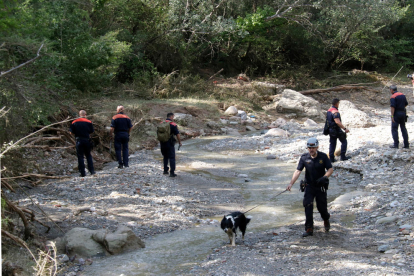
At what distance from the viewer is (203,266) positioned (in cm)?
549

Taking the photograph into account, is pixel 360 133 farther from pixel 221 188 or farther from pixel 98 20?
pixel 98 20

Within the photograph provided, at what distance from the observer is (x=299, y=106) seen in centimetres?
2270

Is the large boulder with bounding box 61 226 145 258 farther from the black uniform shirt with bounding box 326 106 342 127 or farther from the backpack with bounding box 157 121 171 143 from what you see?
the black uniform shirt with bounding box 326 106 342 127

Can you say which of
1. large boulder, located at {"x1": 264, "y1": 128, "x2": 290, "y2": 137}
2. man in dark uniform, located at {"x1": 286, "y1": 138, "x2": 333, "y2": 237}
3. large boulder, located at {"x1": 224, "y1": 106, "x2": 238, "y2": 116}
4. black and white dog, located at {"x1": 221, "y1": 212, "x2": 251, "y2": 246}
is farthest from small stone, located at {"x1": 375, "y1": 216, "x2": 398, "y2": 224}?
large boulder, located at {"x1": 224, "y1": 106, "x2": 238, "y2": 116}

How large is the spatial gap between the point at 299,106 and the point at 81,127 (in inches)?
610

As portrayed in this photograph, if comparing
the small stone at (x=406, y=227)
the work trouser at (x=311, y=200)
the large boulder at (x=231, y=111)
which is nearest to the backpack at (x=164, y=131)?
the work trouser at (x=311, y=200)

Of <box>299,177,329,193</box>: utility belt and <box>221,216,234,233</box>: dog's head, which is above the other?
<box>299,177,329,193</box>: utility belt

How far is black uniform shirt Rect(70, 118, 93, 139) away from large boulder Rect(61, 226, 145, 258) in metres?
4.04

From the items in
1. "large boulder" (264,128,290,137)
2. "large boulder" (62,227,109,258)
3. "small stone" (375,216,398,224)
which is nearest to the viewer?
"large boulder" (62,227,109,258)

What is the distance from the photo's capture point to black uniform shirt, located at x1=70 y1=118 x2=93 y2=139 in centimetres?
984

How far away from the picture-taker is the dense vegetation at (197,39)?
15633 millimetres

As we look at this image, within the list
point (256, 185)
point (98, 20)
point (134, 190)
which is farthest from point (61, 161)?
point (98, 20)

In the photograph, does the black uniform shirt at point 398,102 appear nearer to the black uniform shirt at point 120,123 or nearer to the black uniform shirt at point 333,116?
the black uniform shirt at point 333,116

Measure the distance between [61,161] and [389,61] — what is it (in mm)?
29916
